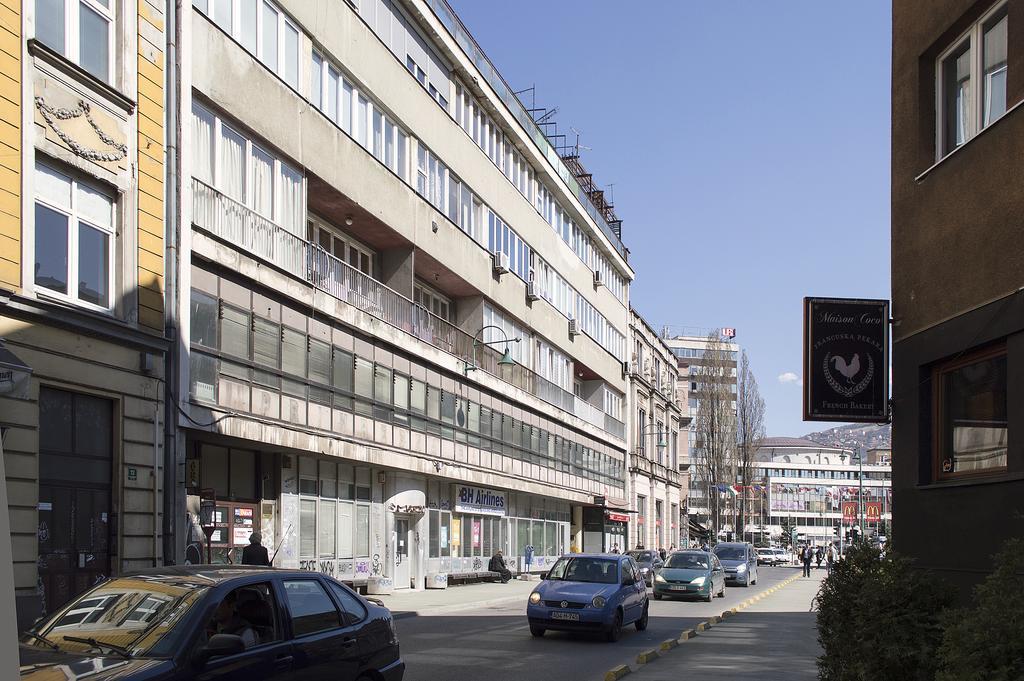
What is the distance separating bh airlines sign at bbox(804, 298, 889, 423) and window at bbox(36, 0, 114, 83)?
12.5m

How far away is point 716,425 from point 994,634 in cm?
8276

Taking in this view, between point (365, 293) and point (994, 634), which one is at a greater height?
point (365, 293)

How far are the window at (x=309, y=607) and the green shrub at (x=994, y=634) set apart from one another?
14.1 ft

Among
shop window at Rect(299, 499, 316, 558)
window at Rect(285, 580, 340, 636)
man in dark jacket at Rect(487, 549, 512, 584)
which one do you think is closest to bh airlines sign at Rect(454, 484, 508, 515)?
man in dark jacket at Rect(487, 549, 512, 584)

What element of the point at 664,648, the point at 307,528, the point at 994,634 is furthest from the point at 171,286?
the point at 994,634

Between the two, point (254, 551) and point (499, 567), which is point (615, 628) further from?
point (499, 567)

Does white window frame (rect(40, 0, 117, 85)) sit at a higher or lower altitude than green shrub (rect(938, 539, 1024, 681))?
higher

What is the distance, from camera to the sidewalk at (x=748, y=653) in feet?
46.9

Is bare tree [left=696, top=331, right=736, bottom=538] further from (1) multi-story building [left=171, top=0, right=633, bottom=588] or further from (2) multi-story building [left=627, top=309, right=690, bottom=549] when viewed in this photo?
(1) multi-story building [left=171, top=0, right=633, bottom=588]

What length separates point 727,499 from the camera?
89.2m

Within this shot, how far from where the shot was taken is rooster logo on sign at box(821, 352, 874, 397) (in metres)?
11.3

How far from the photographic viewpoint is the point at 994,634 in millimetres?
6082

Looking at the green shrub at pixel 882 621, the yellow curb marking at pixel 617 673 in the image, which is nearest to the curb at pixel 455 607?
the yellow curb marking at pixel 617 673

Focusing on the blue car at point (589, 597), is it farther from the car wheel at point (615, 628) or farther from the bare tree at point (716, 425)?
the bare tree at point (716, 425)
